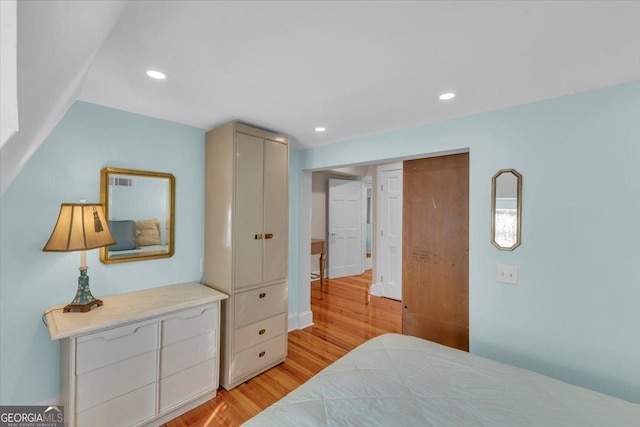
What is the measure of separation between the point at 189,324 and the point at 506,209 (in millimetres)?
2509

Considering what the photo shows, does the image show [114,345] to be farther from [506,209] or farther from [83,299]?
[506,209]

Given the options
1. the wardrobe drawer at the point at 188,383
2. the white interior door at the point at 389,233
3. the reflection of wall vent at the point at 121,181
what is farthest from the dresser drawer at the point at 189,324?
the white interior door at the point at 389,233

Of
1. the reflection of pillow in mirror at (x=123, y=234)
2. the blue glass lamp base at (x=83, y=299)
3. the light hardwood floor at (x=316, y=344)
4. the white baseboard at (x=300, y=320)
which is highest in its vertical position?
the reflection of pillow in mirror at (x=123, y=234)

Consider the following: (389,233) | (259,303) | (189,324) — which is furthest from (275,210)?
(389,233)

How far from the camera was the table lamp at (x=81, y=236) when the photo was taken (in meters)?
1.73

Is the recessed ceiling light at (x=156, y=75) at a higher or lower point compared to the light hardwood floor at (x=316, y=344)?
higher

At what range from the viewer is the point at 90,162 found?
6.65 feet

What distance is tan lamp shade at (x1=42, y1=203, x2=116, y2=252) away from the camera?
5.64 feet

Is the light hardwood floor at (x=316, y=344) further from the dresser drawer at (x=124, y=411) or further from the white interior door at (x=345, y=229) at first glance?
the white interior door at (x=345, y=229)

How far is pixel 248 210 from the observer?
2426 mm

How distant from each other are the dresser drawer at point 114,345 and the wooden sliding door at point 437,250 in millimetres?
2212

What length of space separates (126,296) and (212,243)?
0.74m

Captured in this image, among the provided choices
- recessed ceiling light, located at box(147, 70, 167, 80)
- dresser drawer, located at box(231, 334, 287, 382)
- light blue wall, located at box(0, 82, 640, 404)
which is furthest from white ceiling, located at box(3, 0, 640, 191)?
dresser drawer, located at box(231, 334, 287, 382)

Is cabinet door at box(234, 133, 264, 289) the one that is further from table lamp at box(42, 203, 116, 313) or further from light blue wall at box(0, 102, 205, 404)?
table lamp at box(42, 203, 116, 313)
